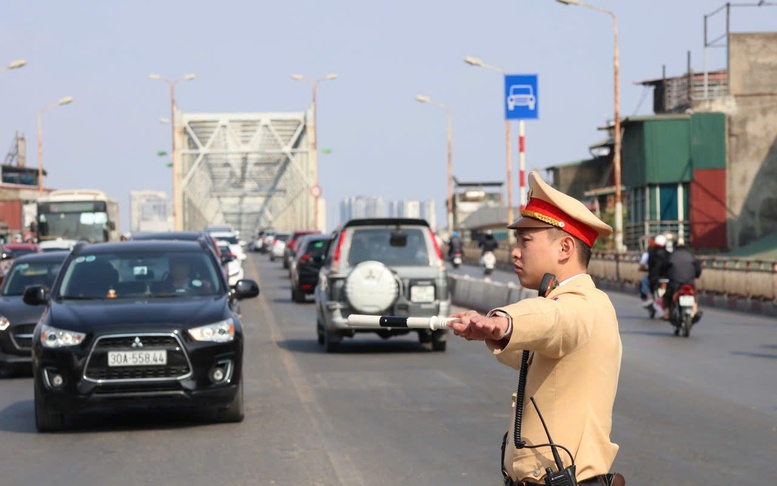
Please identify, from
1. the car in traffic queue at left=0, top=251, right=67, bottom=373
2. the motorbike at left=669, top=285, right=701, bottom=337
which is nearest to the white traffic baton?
the car in traffic queue at left=0, top=251, right=67, bottom=373

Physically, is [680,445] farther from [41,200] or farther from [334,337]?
[41,200]

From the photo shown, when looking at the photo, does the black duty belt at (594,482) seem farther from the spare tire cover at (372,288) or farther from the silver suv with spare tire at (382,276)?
the spare tire cover at (372,288)

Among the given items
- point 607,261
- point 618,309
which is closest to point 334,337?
point 618,309

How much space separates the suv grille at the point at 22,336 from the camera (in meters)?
16.7

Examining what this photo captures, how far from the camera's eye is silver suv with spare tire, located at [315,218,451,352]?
62.6 feet

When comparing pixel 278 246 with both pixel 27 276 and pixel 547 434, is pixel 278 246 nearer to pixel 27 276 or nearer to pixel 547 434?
pixel 27 276

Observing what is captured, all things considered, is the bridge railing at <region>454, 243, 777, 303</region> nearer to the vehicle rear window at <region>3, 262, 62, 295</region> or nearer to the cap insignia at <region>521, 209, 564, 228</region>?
the vehicle rear window at <region>3, 262, 62, 295</region>

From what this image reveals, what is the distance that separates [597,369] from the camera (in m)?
3.89

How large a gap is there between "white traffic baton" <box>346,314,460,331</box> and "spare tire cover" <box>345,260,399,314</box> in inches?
604

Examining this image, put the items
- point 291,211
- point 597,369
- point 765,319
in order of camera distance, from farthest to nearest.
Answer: point 291,211 → point 765,319 → point 597,369

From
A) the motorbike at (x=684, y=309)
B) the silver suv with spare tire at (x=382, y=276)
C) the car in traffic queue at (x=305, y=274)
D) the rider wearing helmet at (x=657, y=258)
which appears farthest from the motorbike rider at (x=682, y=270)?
the car in traffic queue at (x=305, y=274)


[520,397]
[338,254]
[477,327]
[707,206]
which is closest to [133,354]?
[520,397]

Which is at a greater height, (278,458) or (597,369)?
(597,369)

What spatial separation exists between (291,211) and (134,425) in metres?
127
